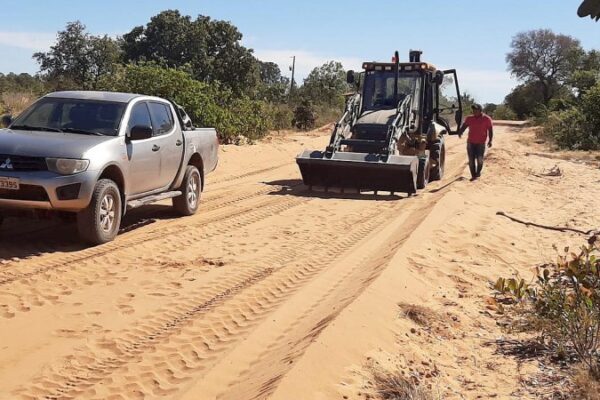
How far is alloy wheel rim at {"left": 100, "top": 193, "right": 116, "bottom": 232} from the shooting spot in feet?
26.1

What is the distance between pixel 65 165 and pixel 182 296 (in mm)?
2292

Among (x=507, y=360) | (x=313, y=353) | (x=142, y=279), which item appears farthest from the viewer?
(x=142, y=279)

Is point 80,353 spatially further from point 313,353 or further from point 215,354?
point 313,353

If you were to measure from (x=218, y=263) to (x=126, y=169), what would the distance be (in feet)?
6.02

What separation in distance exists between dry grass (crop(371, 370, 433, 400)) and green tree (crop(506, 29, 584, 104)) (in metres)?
69.4

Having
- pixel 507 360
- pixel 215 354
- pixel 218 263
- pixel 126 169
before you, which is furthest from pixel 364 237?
pixel 215 354

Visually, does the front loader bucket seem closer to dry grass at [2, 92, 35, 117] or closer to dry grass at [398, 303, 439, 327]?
dry grass at [398, 303, 439, 327]

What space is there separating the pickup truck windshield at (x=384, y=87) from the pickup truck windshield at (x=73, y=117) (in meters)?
7.72

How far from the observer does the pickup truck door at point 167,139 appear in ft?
31.3

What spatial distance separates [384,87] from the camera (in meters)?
15.6

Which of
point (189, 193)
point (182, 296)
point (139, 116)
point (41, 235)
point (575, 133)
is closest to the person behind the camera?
point (182, 296)

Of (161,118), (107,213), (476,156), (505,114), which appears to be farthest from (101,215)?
(505,114)

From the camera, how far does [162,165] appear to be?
951cm

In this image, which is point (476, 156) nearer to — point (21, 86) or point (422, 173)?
point (422, 173)
